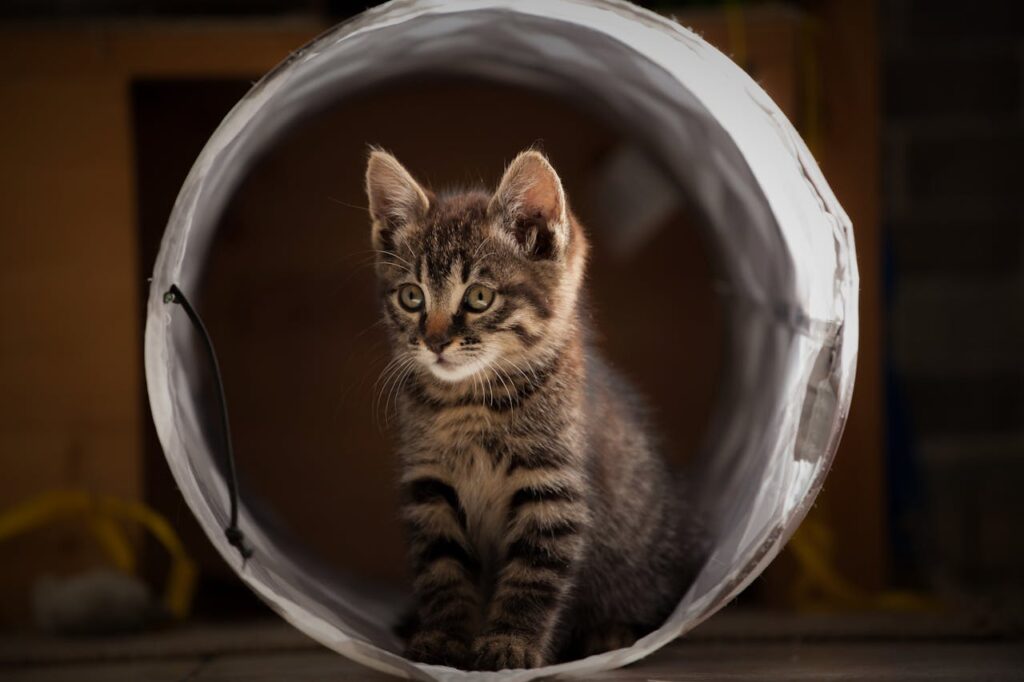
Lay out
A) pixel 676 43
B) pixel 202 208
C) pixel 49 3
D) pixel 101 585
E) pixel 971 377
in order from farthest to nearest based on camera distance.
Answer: pixel 971 377 < pixel 49 3 < pixel 101 585 < pixel 202 208 < pixel 676 43

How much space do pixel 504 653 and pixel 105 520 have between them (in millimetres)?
1094

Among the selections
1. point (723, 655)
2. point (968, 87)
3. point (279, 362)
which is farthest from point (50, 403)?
point (968, 87)

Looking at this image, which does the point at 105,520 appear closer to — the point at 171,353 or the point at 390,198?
the point at 171,353

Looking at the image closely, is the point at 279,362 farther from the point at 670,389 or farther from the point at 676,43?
the point at 676,43

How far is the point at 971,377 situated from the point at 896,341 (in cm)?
22

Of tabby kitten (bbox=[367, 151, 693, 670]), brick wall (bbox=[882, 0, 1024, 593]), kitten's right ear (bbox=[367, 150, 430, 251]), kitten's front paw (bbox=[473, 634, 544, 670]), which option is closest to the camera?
kitten's front paw (bbox=[473, 634, 544, 670])

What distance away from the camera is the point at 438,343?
68.4 inches

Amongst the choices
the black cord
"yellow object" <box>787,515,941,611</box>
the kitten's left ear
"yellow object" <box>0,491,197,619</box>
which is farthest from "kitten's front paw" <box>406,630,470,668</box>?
"yellow object" <box>787,515,941,611</box>

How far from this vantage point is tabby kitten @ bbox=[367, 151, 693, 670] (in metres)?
1.75

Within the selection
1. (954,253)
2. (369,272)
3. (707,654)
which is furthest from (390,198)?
(954,253)

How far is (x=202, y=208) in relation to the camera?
1.84 meters

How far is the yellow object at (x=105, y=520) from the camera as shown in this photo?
2311mm

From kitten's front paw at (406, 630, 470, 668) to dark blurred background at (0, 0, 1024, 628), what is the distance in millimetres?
910

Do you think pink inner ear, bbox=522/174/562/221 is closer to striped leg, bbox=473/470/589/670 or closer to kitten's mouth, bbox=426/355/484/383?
kitten's mouth, bbox=426/355/484/383
